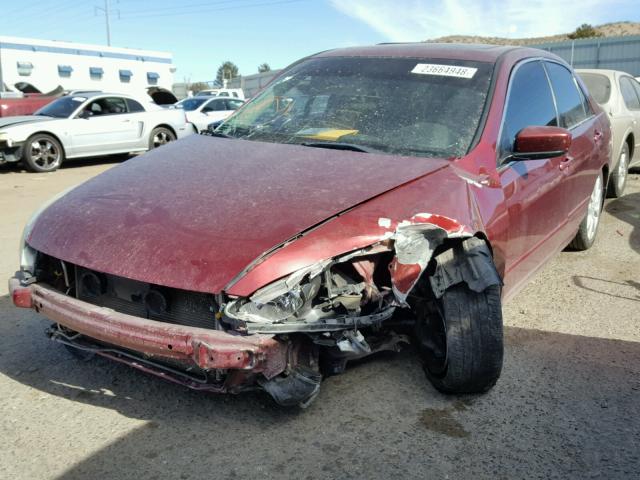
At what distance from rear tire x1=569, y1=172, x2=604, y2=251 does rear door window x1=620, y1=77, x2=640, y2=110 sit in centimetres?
269

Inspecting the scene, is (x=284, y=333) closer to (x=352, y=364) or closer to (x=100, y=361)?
(x=352, y=364)

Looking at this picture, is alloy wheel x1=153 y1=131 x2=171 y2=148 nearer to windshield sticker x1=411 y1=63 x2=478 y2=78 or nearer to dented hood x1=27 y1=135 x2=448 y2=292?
dented hood x1=27 y1=135 x2=448 y2=292

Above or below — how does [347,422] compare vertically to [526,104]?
below

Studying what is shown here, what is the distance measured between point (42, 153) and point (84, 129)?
3.20ft

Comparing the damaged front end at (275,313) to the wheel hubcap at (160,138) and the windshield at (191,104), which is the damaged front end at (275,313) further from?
the windshield at (191,104)

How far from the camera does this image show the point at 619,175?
716cm

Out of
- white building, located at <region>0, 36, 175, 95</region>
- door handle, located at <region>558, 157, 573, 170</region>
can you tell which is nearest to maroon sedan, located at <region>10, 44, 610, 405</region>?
door handle, located at <region>558, 157, 573, 170</region>

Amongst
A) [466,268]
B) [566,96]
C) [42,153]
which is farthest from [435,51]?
[42,153]

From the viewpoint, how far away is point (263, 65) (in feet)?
328

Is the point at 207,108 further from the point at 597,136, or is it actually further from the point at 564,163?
the point at 564,163

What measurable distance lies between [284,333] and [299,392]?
302 millimetres

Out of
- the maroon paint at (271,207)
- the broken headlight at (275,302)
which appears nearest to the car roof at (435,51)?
the maroon paint at (271,207)

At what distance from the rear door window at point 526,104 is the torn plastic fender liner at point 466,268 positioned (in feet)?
2.31

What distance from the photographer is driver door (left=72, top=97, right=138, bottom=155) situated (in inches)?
458
